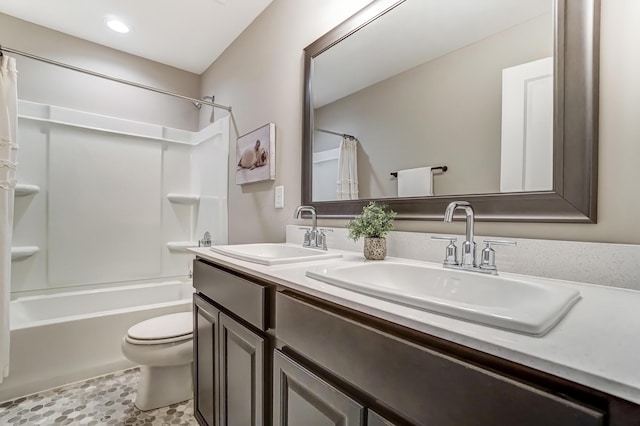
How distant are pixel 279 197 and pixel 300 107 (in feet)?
1.75

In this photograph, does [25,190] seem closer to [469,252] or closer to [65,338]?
[65,338]

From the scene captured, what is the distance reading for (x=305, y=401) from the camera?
28.0 inches

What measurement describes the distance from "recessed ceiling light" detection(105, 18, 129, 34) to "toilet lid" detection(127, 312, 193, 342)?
2100mm

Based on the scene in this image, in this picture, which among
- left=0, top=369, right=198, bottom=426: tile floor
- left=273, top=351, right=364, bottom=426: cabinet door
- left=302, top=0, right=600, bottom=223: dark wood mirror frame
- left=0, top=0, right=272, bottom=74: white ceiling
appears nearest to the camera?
left=273, top=351, right=364, bottom=426: cabinet door

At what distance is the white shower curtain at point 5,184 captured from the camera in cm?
159

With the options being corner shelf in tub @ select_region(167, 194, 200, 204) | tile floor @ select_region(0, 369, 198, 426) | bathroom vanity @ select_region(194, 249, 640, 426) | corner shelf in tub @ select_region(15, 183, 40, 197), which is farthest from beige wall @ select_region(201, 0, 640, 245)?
corner shelf in tub @ select_region(15, 183, 40, 197)

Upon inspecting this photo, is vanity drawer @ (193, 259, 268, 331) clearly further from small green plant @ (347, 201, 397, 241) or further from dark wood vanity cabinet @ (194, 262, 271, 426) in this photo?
small green plant @ (347, 201, 397, 241)

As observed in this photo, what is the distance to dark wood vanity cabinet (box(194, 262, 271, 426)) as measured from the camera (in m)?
0.91

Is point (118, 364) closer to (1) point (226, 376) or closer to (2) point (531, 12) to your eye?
(1) point (226, 376)

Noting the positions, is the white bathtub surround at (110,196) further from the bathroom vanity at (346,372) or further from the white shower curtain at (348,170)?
the bathroom vanity at (346,372)

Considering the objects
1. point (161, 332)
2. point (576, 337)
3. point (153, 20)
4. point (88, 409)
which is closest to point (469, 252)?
point (576, 337)

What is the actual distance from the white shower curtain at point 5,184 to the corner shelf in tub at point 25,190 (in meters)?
0.54

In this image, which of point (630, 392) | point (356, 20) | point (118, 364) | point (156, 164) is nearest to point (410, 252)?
point (630, 392)

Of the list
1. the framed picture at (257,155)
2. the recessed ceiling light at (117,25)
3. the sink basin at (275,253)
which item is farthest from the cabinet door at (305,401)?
the recessed ceiling light at (117,25)
